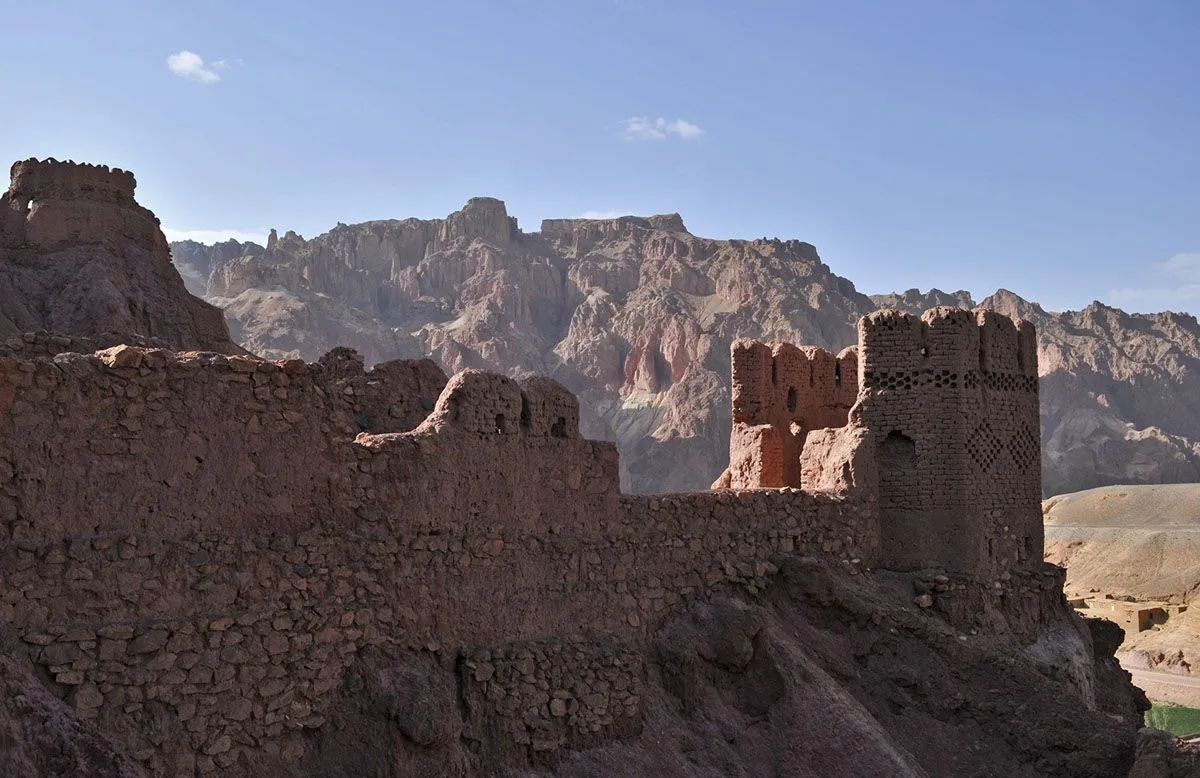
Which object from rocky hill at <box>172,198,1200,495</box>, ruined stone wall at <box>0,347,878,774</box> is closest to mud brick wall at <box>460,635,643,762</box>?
ruined stone wall at <box>0,347,878,774</box>

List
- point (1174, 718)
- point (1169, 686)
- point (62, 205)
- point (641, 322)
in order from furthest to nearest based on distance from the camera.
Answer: point (641, 322) < point (1169, 686) < point (62, 205) < point (1174, 718)

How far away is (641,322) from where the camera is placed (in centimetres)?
9212

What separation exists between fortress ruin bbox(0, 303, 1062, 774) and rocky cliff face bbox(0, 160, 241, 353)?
1639 centimetres

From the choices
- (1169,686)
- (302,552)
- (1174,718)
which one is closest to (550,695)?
(302,552)

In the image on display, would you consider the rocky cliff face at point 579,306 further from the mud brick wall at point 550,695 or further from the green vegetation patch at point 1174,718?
the mud brick wall at point 550,695

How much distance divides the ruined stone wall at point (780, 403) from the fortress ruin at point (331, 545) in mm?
2277

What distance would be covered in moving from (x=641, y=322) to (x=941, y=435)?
7555cm

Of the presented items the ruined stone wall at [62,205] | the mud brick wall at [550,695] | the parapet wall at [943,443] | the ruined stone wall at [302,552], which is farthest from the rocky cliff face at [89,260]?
the mud brick wall at [550,695]

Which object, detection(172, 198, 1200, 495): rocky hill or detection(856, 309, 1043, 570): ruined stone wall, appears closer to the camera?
detection(856, 309, 1043, 570): ruined stone wall

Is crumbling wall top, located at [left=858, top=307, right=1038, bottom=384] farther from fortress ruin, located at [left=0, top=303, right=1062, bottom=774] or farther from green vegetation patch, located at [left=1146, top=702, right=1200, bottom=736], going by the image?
green vegetation patch, located at [left=1146, top=702, right=1200, bottom=736]

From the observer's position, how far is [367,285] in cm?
10812

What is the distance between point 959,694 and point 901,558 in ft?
8.18

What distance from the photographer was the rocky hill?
83.4 meters

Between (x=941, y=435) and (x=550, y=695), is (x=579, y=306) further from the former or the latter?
(x=550, y=695)
